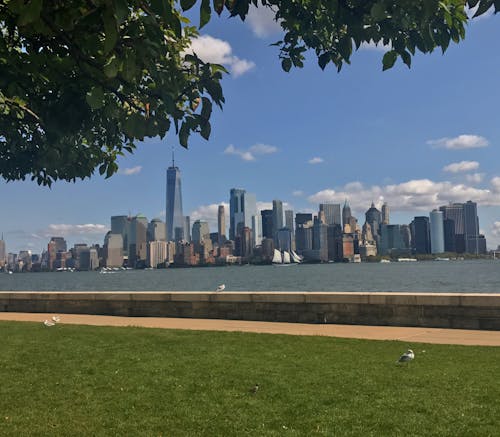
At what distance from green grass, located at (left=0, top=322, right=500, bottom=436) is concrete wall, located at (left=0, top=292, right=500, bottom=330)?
328 centimetres

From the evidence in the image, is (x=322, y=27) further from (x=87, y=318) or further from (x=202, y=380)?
(x=87, y=318)

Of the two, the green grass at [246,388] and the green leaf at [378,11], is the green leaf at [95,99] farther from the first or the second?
the green grass at [246,388]

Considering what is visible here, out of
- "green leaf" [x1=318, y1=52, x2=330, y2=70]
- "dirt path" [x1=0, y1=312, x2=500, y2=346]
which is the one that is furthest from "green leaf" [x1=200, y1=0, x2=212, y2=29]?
"dirt path" [x1=0, y1=312, x2=500, y2=346]

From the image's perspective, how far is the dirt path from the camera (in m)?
11.9

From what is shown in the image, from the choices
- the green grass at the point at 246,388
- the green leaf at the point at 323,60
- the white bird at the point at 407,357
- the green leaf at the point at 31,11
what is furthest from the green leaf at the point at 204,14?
the white bird at the point at 407,357

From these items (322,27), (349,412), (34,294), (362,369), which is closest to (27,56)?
(322,27)

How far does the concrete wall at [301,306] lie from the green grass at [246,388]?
3.28 m

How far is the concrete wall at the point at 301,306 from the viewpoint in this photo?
13.5m

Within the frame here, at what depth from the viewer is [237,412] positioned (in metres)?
6.64

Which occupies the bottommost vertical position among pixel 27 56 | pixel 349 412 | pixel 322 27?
pixel 349 412

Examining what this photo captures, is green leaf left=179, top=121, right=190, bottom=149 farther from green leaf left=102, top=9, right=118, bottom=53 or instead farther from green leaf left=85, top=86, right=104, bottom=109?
green leaf left=102, top=9, right=118, bottom=53

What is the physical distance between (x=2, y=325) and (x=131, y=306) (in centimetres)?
438

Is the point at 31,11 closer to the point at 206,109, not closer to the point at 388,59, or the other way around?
the point at 206,109

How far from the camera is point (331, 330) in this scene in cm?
1366
